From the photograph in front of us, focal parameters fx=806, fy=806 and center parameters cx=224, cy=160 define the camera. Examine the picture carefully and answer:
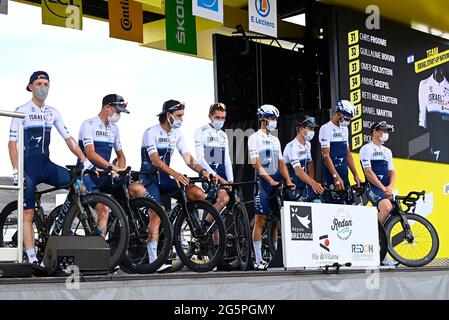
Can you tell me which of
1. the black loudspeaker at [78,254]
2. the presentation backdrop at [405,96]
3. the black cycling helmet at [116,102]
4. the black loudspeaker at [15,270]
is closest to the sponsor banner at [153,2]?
the presentation backdrop at [405,96]

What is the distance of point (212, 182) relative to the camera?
785 centimetres

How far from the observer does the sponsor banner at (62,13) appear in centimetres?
909

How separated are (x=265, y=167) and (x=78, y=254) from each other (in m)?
3.73

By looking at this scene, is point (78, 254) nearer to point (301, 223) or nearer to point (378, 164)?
point (301, 223)

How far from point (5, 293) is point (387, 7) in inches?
354

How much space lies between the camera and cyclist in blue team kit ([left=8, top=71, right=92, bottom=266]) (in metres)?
6.93

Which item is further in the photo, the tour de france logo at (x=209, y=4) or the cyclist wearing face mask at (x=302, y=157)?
the cyclist wearing face mask at (x=302, y=157)

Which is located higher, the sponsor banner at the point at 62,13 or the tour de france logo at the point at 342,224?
the sponsor banner at the point at 62,13

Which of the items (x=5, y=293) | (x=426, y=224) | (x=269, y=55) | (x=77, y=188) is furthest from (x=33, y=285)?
(x=269, y=55)

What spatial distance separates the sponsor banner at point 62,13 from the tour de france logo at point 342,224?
3818mm

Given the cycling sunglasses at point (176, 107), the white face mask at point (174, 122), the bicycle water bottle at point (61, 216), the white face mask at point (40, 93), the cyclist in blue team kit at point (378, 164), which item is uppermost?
the white face mask at point (40, 93)

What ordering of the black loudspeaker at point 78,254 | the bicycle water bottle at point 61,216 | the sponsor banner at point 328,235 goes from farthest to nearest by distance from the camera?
the sponsor banner at point 328,235, the bicycle water bottle at point 61,216, the black loudspeaker at point 78,254

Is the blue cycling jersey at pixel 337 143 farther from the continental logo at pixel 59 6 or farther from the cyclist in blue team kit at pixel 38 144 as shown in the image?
the cyclist in blue team kit at pixel 38 144
